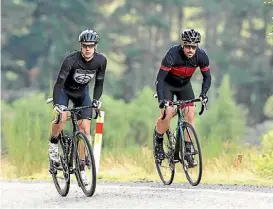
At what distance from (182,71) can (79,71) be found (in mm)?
1533

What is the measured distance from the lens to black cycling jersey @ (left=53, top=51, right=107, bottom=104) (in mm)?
10086

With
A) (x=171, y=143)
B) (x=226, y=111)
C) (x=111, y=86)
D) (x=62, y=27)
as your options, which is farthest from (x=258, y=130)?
(x=171, y=143)

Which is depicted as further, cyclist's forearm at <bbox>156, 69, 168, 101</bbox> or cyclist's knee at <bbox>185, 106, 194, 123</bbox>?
cyclist's knee at <bbox>185, 106, 194, 123</bbox>

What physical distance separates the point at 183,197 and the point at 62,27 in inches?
1590

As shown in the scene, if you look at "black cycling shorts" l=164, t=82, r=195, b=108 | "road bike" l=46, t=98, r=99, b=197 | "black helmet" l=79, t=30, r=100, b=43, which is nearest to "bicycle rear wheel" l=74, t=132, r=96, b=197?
"road bike" l=46, t=98, r=99, b=197

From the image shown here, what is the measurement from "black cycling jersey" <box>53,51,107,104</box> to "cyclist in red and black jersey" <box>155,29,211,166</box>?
100cm

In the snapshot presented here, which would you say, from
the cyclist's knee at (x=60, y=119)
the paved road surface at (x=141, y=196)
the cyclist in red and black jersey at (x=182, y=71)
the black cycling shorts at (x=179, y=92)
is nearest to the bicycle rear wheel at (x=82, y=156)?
the paved road surface at (x=141, y=196)

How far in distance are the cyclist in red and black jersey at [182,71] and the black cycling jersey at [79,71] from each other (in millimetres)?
999

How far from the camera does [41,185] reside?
38.4 ft

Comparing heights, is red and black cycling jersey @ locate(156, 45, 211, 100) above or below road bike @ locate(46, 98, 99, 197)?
above

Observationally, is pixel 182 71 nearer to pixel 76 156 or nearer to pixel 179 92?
pixel 179 92

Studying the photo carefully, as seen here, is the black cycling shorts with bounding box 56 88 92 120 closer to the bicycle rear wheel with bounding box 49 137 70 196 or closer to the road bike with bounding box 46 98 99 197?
the road bike with bounding box 46 98 99 197

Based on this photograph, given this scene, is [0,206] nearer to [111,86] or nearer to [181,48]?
[181,48]

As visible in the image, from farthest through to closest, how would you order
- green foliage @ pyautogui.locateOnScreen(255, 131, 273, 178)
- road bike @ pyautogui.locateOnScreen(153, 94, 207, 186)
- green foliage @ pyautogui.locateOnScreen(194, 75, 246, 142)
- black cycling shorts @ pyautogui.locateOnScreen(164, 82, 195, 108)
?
green foliage @ pyautogui.locateOnScreen(194, 75, 246, 142), green foliage @ pyautogui.locateOnScreen(255, 131, 273, 178), black cycling shorts @ pyautogui.locateOnScreen(164, 82, 195, 108), road bike @ pyautogui.locateOnScreen(153, 94, 207, 186)
